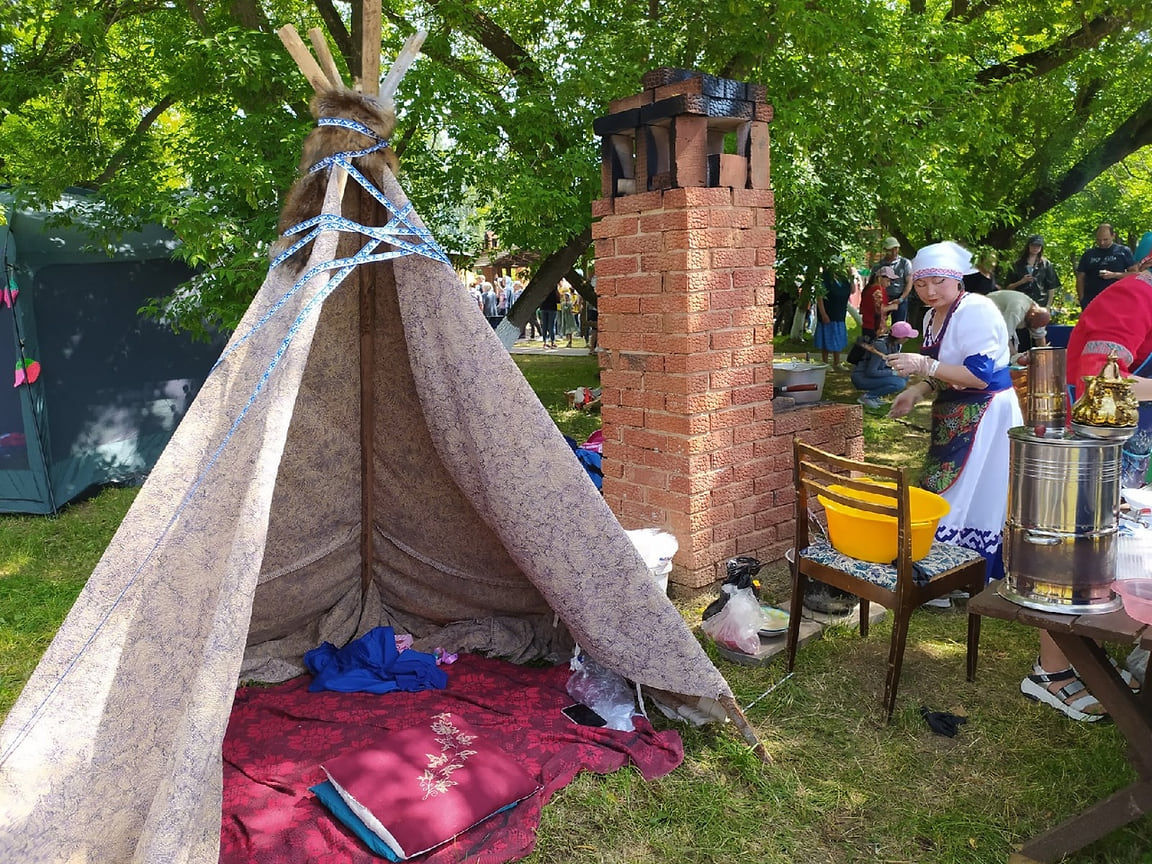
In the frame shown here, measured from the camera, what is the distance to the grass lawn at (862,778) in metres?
2.56

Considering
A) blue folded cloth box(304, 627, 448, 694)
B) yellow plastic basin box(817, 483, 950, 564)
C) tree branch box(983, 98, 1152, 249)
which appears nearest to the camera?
yellow plastic basin box(817, 483, 950, 564)

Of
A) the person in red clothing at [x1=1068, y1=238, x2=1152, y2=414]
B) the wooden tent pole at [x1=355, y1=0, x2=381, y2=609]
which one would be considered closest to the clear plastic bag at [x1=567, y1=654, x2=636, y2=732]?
the wooden tent pole at [x1=355, y1=0, x2=381, y2=609]

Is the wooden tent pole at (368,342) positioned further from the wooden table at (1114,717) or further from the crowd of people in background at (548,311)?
the crowd of people in background at (548,311)

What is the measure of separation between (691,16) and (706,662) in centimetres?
553

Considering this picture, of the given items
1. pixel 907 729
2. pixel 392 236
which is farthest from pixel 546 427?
pixel 907 729

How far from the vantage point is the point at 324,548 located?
12.4 ft

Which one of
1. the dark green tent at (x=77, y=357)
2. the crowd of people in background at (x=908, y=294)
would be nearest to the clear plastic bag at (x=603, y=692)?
the dark green tent at (x=77, y=357)

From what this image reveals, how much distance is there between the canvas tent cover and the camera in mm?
2252

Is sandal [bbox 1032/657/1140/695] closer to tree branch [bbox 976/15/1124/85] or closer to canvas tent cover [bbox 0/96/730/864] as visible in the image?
canvas tent cover [bbox 0/96/730/864]

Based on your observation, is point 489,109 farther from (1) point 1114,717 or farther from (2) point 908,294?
(2) point 908,294

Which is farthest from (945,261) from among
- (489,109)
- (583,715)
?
(489,109)

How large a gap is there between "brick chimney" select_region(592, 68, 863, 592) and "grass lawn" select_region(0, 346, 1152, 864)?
2.70 ft

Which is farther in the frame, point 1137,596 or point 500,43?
point 500,43

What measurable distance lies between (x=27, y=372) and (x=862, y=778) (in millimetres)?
5991
